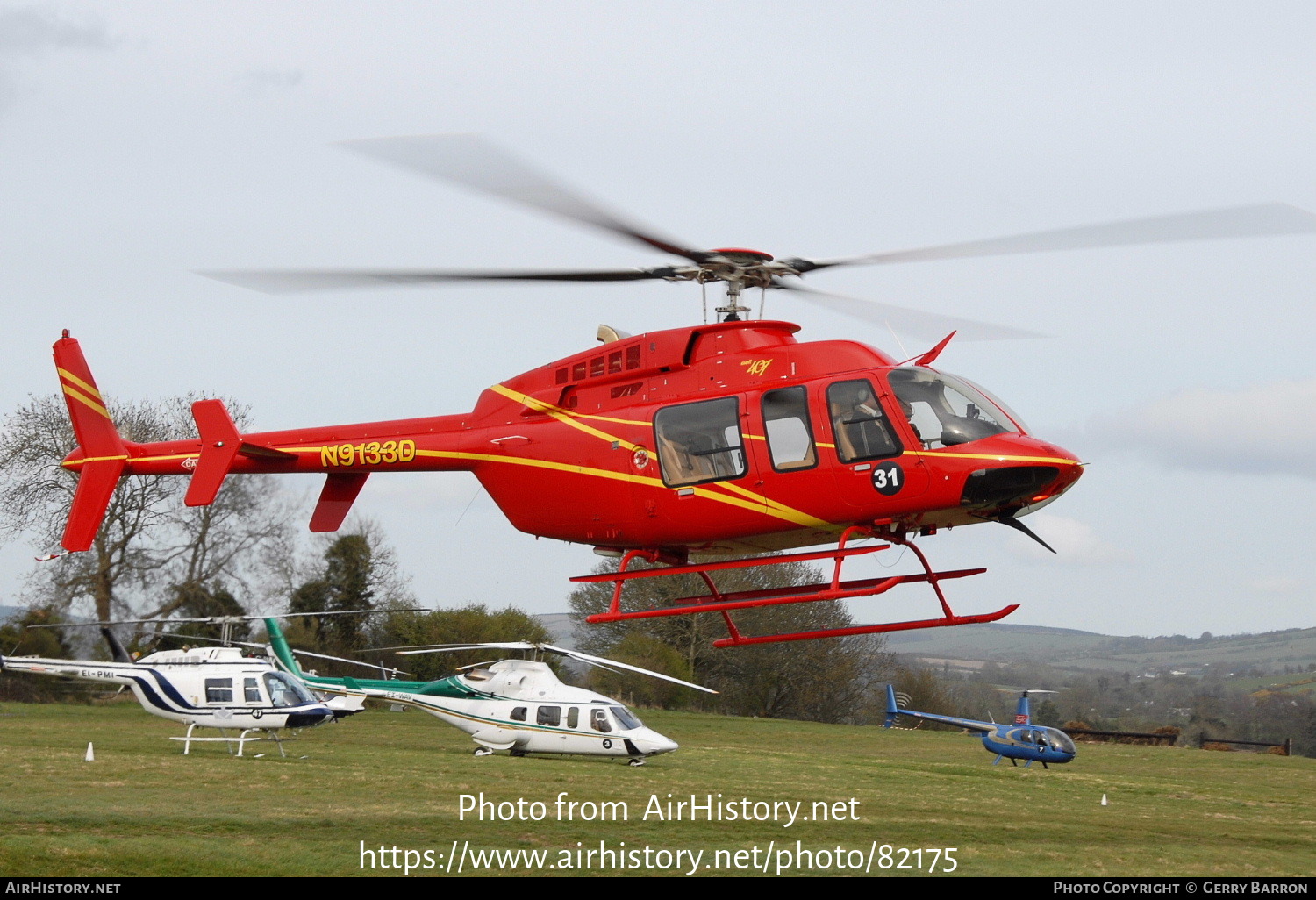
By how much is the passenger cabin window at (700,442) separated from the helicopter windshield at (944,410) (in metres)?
1.58

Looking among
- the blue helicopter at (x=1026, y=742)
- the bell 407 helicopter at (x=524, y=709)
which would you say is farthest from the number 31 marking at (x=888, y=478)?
the blue helicopter at (x=1026, y=742)

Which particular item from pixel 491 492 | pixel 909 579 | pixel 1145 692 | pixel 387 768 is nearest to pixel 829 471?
pixel 909 579

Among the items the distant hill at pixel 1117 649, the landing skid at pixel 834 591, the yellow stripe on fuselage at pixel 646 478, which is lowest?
the distant hill at pixel 1117 649

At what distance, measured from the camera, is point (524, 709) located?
95.6 ft

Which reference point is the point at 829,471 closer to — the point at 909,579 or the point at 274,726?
the point at 909,579

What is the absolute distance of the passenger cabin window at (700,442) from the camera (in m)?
12.4

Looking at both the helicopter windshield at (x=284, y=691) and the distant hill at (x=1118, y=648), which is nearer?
the helicopter windshield at (x=284, y=691)

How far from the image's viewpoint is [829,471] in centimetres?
1200

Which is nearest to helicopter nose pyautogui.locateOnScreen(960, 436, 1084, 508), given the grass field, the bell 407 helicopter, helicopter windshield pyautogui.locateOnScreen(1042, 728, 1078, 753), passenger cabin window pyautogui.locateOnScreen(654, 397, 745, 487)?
passenger cabin window pyautogui.locateOnScreen(654, 397, 745, 487)

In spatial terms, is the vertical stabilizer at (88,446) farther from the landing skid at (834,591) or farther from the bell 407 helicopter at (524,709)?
the bell 407 helicopter at (524,709)

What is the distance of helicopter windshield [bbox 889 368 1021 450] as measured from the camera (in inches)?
462

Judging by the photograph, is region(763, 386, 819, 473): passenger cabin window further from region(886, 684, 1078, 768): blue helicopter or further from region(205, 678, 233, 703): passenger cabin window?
region(886, 684, 1078, 768): blue helicopter

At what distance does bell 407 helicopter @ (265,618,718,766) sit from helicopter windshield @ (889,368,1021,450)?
57.0ft
